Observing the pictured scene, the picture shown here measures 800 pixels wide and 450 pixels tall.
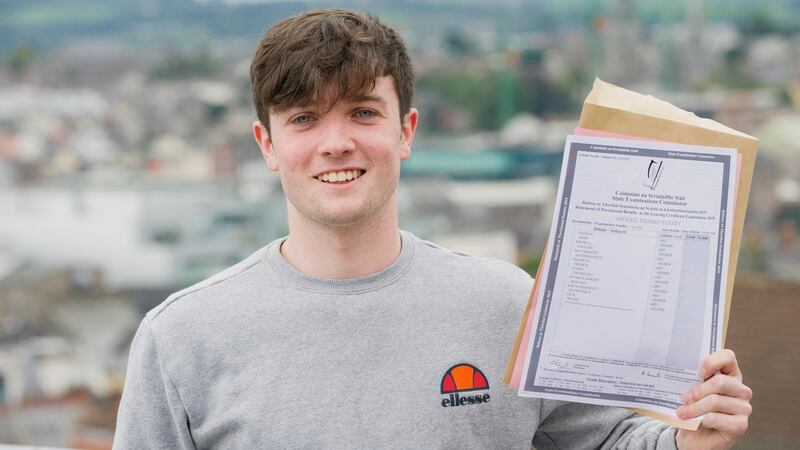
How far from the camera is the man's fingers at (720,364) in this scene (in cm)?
198

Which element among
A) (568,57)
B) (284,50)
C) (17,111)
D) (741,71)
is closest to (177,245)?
(17,111)

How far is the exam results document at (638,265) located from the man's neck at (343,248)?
1.25 feet

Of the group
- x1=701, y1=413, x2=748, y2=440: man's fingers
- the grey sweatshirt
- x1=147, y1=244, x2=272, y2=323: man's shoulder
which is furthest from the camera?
x1=147, y1=244, x2=272, y2=323: man's shoulder

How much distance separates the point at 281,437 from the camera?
214 cm

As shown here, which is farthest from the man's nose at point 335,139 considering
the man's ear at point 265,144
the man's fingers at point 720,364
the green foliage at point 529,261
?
the green foliage at point 529,261

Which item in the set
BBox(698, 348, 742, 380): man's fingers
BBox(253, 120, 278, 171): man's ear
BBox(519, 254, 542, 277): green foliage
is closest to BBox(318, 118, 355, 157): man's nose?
BBox(253, 120, 278, 171): man's ear

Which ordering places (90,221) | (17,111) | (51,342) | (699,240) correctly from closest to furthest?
(699,240), (51,342), (90,221), (17,111)

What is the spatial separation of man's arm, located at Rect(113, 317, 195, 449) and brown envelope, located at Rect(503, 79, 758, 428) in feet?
3.19

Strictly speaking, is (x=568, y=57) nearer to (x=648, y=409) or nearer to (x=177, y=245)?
(x=177, y=245)

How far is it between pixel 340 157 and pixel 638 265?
619 mm

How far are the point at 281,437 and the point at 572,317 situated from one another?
61cm

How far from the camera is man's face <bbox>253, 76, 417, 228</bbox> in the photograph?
2.18 m

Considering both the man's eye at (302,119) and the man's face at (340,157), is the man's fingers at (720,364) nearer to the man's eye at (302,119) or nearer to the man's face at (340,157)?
the man's face at (340,157)

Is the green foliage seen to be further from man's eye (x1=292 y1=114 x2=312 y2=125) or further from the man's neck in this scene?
man's eye (x1=292 y1=114 x2=312 y2=125)
